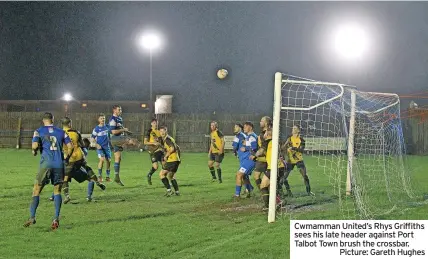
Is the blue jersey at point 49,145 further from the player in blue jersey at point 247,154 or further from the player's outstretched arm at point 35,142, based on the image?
the player in blue jersey at point 247,154

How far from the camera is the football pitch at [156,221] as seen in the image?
8453 mm

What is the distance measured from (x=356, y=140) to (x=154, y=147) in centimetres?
641


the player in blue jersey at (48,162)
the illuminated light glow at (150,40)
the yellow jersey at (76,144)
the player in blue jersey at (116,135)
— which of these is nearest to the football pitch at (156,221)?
the player in blue jersey at (48,162)

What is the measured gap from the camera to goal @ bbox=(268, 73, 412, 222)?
11359mm

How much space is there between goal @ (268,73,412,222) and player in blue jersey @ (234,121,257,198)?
67 cm

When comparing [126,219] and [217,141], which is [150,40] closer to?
[217,141]

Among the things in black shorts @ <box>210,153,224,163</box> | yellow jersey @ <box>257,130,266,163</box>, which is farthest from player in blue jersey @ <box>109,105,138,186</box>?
yellow jersey @ <box>257,130,266,163</box>

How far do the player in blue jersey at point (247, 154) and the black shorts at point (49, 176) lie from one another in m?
4.49

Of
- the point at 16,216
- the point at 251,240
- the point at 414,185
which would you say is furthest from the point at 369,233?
the point at 414,185

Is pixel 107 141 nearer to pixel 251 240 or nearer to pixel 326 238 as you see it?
pixel 251 240

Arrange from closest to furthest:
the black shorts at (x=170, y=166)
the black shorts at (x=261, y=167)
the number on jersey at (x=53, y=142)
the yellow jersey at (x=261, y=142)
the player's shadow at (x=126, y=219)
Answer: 1. the number on jersey at (x=53, y=142)
2. the player's shadow at (x=126, y=219)
3. the yellow jersey at (x=261, y=142)
4. the black shorts at (x=261, y=167)
5. the black shorts at (x=170, y=166)

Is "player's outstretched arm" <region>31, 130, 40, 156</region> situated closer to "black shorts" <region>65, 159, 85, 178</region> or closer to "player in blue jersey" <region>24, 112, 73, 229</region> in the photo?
"player in blue jersey" <region>24, 112, 73, 229</region>

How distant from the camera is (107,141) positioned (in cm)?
1808

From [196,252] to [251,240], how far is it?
114 cm
